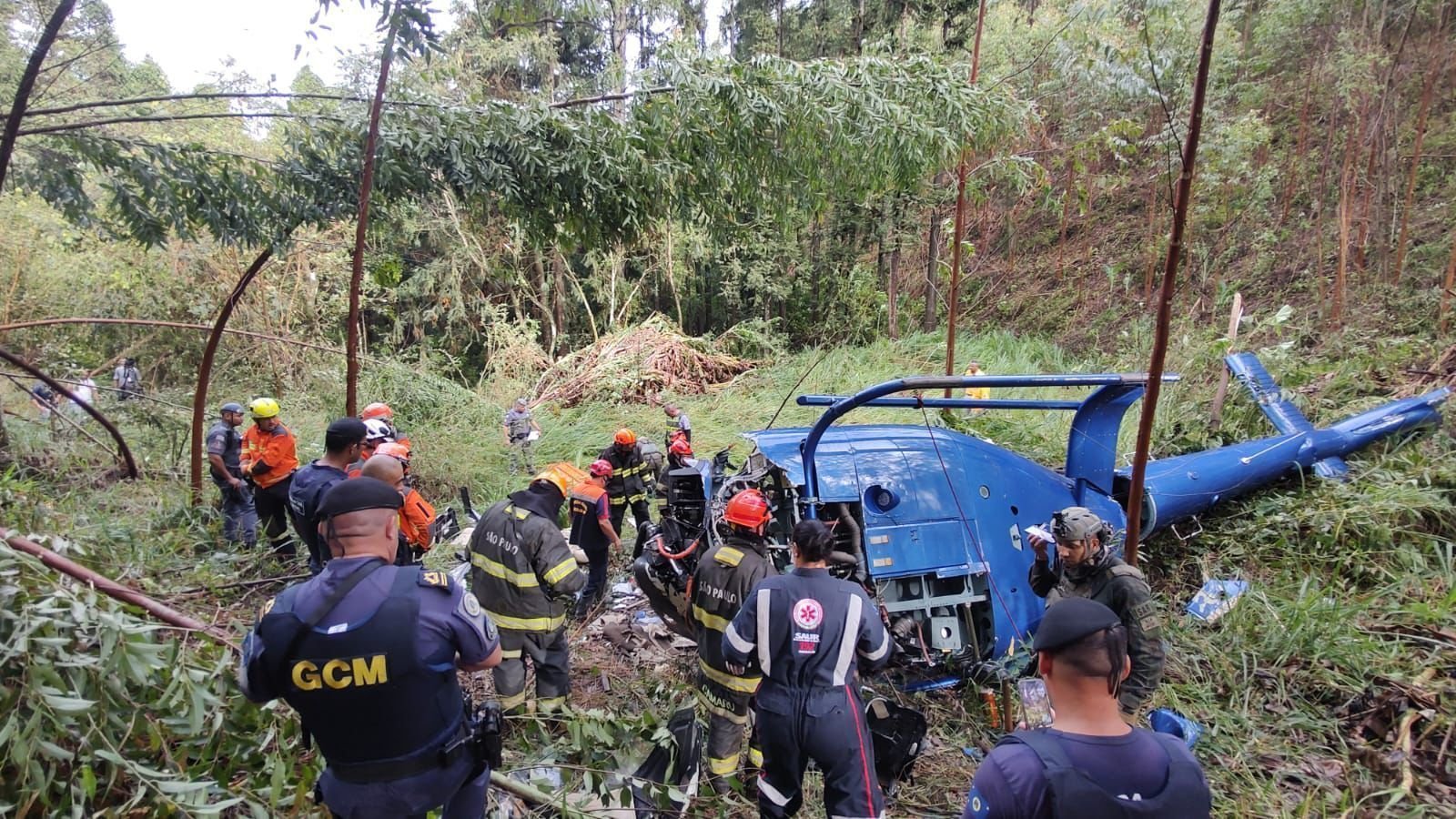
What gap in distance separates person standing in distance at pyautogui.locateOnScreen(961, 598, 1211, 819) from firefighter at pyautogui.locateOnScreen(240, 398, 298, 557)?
5242mm

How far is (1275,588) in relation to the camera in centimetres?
440

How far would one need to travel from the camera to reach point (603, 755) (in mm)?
2922

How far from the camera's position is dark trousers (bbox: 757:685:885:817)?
2650 millimetres

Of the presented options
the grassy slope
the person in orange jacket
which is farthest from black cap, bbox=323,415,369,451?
the grassy slope

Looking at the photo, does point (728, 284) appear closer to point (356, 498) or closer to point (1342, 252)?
point (1342, 252)

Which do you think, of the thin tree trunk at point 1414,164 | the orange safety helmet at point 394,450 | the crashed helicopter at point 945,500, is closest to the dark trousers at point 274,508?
the orange safety helmet at point 394,450

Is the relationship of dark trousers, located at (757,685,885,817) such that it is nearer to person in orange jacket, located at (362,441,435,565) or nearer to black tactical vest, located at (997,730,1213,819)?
black tactical vest, located at (997,730,1213,819)

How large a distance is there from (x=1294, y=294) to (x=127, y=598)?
12678 mm

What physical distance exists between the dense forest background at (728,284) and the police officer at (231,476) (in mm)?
223

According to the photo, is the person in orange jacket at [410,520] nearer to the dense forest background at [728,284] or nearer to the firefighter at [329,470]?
the firefighter at [329,470]

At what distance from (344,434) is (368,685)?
231 cm

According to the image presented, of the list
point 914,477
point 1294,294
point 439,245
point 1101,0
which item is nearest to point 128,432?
point 439,245

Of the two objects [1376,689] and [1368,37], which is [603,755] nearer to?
[1376,689]

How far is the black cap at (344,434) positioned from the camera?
3.72m
